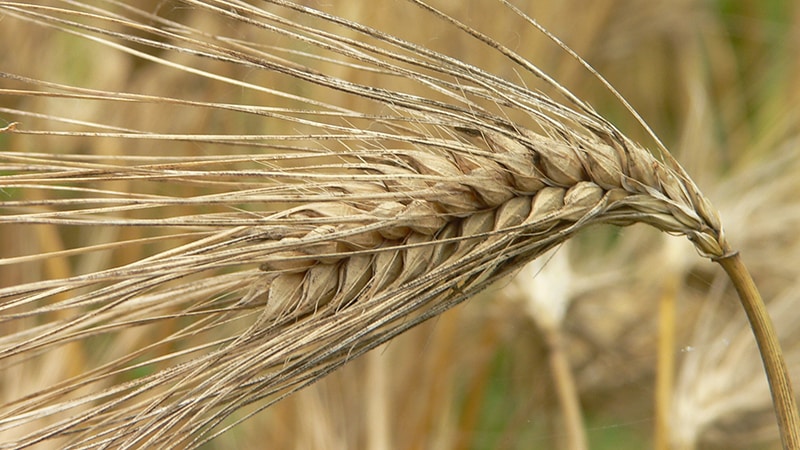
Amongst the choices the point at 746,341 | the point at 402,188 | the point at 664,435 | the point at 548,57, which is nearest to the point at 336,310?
the point at 402,188

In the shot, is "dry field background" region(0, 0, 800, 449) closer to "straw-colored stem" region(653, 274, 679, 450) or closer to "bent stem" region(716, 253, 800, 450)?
"straw-colored stem" region(653, 274, 679, 450)

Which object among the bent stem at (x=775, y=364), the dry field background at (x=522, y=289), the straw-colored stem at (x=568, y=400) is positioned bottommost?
the bent stem at (x=775, y=364)

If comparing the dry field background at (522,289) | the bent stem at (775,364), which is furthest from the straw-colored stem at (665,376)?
the bent stem at (775,364)

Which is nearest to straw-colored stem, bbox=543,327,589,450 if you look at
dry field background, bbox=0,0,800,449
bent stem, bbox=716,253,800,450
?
dry field background, bbox=0,0,800,449

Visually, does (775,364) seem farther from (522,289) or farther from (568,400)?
(522,289)

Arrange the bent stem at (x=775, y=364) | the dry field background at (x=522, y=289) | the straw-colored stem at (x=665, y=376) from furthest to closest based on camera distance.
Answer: the dry field background at (x=522, y=289) < the straw-colored stem at (x=665, y=376) < the bent stem at (x=775, y=364)

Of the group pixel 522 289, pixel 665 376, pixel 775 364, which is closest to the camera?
pixel 775 364

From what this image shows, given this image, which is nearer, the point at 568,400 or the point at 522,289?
the point at 568,400

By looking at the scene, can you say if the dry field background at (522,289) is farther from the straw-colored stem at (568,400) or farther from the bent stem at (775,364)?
the bent stem at (775,364)

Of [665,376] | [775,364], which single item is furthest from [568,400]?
[775,364]
